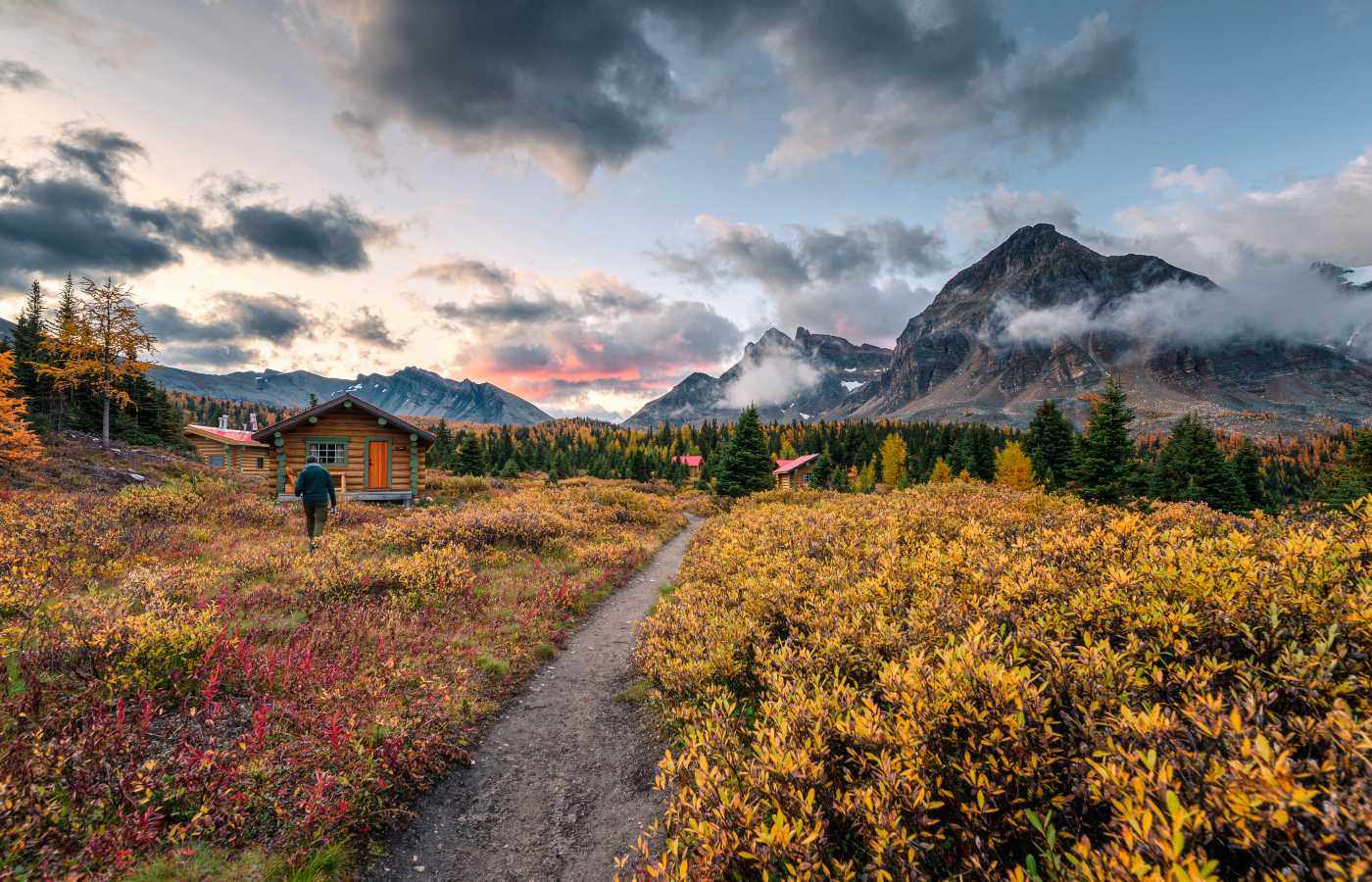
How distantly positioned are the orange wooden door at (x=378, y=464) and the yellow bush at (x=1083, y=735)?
80.5 ft

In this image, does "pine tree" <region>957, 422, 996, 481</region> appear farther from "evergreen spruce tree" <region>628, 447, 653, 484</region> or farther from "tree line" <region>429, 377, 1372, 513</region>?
"evergreen spruce tree" <region>628, 447, 653, 484</region>

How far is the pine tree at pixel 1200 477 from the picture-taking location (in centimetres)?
3678

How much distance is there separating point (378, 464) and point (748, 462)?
22.1 meters

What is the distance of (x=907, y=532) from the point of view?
A: 28.1 ft

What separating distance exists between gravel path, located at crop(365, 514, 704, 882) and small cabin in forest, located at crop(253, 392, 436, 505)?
65.5 ft

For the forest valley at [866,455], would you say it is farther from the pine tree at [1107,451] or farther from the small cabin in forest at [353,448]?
the small cabin in forest at [353,448]

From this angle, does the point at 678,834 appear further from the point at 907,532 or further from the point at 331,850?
the point at 907,532

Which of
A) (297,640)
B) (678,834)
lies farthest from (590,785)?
(297,640)

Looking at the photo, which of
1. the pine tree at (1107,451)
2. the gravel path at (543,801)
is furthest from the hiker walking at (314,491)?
the pine tree at (1107,451)

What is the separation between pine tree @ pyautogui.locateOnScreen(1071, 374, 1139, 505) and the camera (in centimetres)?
2503

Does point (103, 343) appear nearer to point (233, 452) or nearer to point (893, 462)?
point (233, 452)

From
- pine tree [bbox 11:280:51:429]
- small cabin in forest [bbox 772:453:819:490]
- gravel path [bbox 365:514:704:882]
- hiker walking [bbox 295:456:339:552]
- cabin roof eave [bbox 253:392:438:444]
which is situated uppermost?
pine tree [bbox 11:280:51:429]

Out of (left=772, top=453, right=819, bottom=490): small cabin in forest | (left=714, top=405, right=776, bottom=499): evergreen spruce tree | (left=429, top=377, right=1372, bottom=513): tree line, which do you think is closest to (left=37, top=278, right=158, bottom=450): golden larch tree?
(left=429, top=377, right=1372, bottom=513): tree line

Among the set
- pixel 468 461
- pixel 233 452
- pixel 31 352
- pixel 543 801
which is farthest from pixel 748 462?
pixel 31 352
